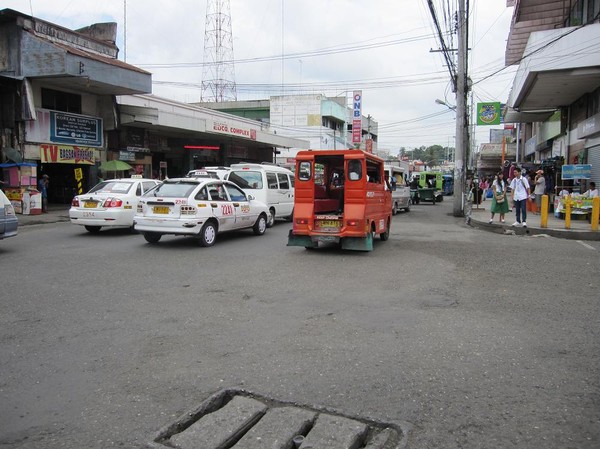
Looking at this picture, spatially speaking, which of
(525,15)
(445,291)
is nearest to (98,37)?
(525,15)

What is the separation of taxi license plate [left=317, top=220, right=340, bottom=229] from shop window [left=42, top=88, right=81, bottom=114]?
54.1ft

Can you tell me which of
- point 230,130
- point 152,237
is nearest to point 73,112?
point 230,130

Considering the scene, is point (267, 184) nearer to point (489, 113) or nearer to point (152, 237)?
point (152, 237)

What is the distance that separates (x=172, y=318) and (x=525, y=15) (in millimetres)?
23987

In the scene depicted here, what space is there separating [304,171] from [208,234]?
2.71 metres

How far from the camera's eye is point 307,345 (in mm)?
4938

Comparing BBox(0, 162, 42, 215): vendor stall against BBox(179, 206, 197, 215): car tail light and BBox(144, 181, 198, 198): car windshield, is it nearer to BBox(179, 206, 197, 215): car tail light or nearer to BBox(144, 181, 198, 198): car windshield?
BBox(144, 181, 198, 198): car windshield

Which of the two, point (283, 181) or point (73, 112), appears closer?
point (283, 181)

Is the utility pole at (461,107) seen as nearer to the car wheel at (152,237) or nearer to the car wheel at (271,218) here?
the car wheel at (271,218)

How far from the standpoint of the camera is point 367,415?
11.5 feet

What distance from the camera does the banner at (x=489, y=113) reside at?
2964 cm

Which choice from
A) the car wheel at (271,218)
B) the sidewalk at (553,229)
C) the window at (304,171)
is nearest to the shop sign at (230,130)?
the car wheel at (271,218)

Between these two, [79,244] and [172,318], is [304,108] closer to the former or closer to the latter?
[79,244]

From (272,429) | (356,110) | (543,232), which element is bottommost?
(272,429)
